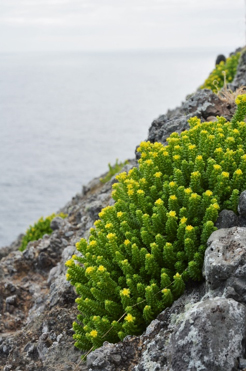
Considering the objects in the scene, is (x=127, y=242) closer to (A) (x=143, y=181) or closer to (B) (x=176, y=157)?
(A) (x=143, y=181)

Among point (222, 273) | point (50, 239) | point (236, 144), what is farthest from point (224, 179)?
point (50, 239)

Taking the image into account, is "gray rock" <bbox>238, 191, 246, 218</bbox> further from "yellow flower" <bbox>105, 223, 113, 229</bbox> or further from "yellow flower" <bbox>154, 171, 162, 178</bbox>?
"yellow flower" <bbox>105, 223, 113, 229</bbox>

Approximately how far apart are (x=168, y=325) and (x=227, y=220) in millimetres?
1574

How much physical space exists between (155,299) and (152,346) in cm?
59

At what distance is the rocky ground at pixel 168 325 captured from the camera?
4.10 meters

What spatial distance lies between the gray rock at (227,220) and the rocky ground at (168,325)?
1 cm

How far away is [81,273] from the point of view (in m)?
6.07

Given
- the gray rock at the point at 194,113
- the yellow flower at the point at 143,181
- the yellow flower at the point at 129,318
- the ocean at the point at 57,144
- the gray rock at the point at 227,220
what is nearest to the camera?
the yellow flower at the point at 129,318

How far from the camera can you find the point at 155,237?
215 inches

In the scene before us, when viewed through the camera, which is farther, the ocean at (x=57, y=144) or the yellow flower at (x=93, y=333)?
the ocean at (x=57, y=144)

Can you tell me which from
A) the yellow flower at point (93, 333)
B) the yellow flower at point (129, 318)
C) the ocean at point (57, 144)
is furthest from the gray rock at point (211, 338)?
the ocean at point (57, 144)

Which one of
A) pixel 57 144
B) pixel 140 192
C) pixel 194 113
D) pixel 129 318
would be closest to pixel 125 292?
pixel 129 318

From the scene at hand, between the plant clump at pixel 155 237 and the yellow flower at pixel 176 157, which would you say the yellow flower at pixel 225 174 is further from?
the yellow flower at pixel 176 157

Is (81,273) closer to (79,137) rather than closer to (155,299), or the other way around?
(155,299)
